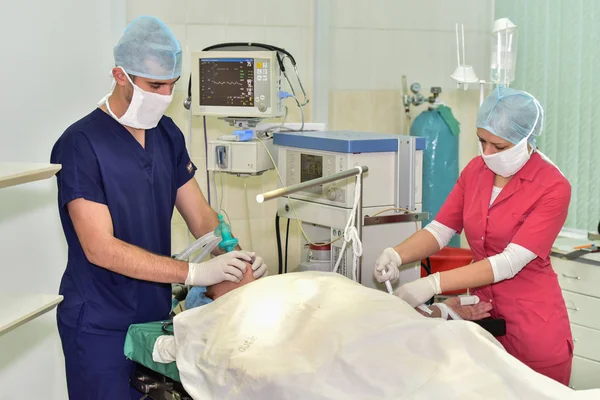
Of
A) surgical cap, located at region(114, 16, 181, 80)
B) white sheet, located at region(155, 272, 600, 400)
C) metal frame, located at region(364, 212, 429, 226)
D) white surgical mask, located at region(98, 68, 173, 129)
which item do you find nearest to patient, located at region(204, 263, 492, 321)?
white sheet, located at region(155, 272, 600, 400)

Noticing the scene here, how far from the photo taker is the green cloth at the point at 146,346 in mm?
1982

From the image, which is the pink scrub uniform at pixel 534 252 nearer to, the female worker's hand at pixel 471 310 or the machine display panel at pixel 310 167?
the female worker's hand at pixel 471 310

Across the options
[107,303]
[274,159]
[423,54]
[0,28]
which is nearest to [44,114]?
[0,28]

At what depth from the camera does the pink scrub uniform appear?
2.22 m

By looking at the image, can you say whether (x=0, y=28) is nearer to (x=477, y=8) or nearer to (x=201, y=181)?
(x=201, y=181)

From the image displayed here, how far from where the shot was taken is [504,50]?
337 centimetres

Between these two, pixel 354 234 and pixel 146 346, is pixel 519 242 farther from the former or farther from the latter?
pixel 146 346

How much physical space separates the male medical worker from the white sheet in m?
0.21

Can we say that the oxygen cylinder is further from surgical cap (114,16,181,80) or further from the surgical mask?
surgical cap (114,16,181,80)

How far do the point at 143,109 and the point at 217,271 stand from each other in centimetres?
51

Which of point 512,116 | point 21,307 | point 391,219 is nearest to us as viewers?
point 21,307

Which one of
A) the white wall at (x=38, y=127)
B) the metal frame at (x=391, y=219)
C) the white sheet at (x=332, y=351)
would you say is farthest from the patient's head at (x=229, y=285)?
the white wall at (x=38, y=127)

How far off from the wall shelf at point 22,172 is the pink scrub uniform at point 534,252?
1.26 meters

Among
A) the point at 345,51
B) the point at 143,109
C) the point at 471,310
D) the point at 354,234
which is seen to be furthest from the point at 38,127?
the point at 471,310
